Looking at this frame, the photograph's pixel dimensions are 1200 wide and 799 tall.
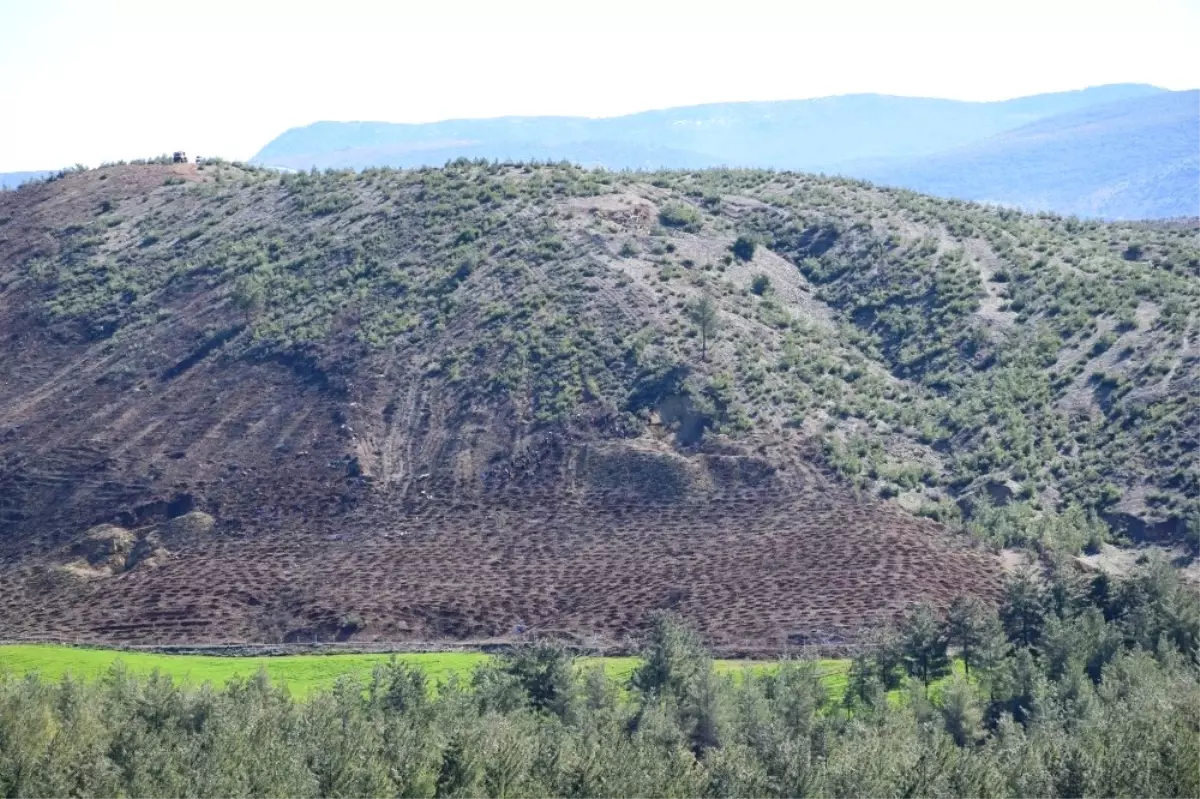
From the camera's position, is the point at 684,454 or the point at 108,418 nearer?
the point at 684,454

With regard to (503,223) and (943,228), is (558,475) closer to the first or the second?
(503,223)

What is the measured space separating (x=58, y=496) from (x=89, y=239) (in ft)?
96.0

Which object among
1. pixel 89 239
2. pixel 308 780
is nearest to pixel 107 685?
pixel 308 780

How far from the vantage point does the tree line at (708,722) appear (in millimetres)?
32625

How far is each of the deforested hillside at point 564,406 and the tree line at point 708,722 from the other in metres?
8.18

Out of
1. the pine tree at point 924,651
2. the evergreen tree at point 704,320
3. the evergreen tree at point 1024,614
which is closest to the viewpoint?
the pine tree at point 924,651

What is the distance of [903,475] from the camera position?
214ft

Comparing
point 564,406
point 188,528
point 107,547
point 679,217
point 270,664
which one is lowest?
point 270,664

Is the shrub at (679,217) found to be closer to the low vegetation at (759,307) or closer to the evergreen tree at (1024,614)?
the low vegetation at (759,307)

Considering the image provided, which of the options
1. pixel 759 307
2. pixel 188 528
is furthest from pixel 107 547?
pixel 759 307

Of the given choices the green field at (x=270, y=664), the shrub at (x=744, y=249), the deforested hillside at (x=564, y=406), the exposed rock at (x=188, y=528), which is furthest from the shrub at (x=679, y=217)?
the green field at (x=270, y=664)

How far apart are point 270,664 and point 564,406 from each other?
21831 mm

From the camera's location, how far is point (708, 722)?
42.0 m

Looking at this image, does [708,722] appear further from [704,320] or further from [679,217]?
[679,217]
